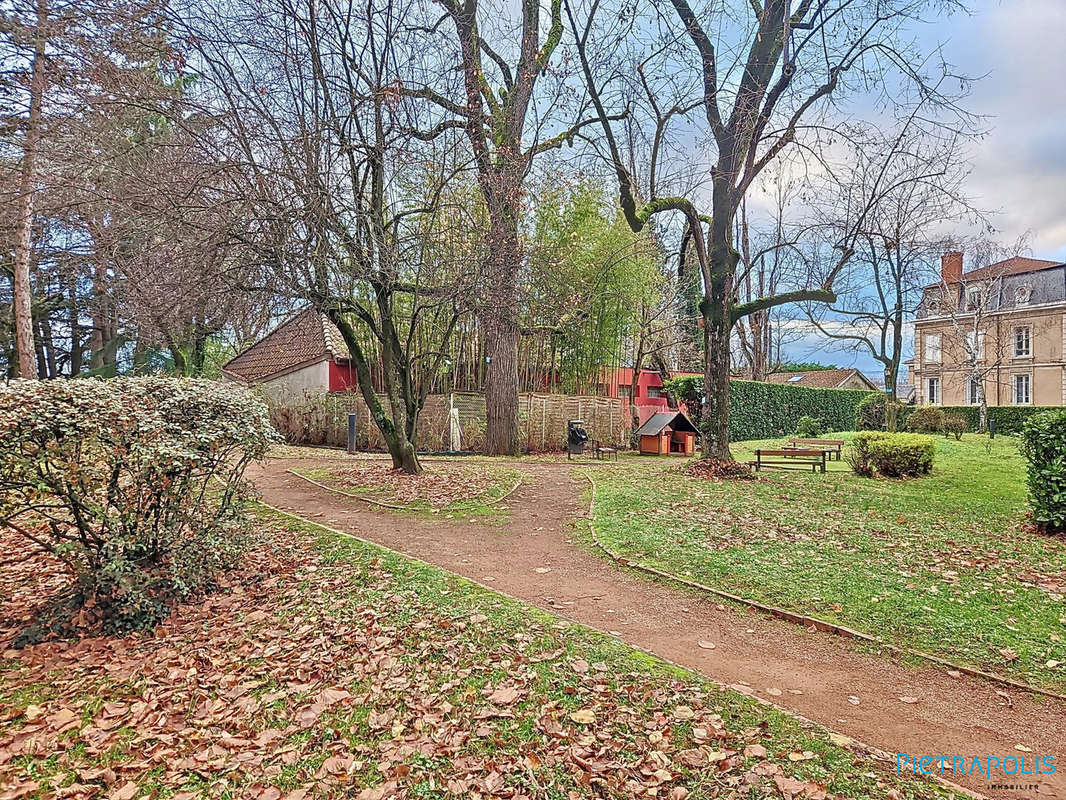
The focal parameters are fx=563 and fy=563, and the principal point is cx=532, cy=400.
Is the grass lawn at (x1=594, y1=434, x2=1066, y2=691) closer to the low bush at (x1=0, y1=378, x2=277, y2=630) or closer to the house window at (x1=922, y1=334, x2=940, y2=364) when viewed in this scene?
the low bush at (x1=0, y1=378, x2=277, y2=630)

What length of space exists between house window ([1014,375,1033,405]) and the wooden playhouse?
26.4m

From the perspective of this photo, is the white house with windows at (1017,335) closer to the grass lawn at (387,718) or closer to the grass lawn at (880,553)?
the grass lawn at (880,553)

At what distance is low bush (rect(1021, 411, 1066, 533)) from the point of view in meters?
6.15

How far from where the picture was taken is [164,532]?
3895 millimetres

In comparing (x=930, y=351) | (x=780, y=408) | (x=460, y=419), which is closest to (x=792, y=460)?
(x=460, y=419)

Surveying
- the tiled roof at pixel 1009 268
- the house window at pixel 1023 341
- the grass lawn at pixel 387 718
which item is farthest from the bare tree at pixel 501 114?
the house window at pixel 1023 341

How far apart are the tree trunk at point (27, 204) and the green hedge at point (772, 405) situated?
15521mm

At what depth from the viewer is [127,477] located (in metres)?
3.67

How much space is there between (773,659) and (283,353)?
757 inches

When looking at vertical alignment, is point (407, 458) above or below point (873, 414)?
below

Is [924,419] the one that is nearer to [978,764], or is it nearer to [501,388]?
[501,388]

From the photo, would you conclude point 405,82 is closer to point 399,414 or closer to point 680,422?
point 399,414

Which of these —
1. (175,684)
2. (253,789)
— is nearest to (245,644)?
(175,684)

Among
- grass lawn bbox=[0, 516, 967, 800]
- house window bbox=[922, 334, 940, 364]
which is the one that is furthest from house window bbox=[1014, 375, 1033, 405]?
grass lawn bbox=[0, 516, 967, 800]
